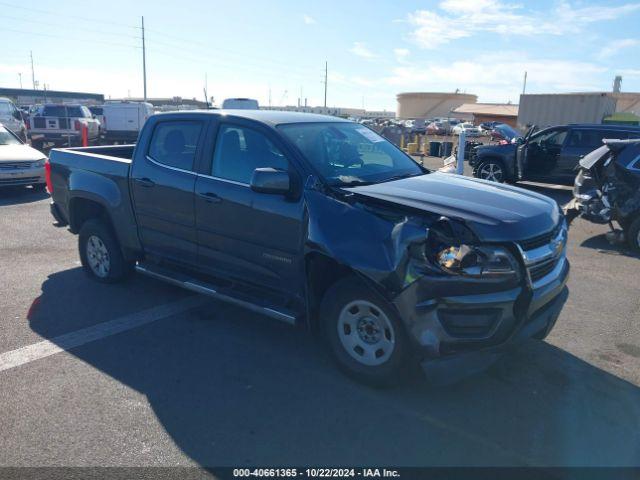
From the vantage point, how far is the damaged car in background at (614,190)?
7.76 m

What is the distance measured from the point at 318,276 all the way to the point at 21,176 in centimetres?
1015

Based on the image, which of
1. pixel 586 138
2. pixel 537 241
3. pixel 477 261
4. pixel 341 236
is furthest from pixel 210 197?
pixel 586 138

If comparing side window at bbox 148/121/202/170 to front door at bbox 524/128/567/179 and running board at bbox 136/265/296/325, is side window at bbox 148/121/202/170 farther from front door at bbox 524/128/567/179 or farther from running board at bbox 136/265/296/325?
front door at bbox 524/128/567/179

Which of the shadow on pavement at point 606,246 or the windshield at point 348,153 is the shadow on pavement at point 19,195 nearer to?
the windshield at point 348,153

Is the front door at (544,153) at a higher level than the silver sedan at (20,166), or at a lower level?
higher

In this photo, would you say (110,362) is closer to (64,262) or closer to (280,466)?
(280,466)

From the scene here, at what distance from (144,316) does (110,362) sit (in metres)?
0.96

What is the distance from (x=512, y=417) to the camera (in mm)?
3504

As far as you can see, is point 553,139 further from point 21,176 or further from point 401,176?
point 21,176

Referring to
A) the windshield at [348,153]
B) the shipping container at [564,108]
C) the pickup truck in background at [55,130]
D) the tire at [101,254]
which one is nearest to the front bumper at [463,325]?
the windshield at [348,153]

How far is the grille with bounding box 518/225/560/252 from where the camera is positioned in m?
3.48

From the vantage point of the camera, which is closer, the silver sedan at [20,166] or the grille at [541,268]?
the grille at [541,268]

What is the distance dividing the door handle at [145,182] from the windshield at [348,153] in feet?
4.97

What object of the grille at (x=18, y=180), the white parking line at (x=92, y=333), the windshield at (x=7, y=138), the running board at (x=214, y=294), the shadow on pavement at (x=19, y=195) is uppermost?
the windshield at (x=7, y=138)
